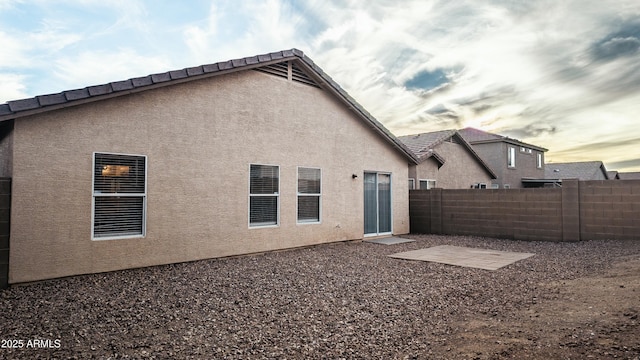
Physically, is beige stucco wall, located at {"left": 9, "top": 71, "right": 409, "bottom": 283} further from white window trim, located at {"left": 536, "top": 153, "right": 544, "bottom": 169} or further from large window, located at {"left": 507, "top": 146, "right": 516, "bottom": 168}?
white window trim, located at {"left": 536, "top": 153, "right": 544, "bottom": 169}

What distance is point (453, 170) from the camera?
20.9 meters

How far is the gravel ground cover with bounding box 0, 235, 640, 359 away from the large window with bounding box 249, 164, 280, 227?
4.55 feet

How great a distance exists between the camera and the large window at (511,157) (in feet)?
90.5

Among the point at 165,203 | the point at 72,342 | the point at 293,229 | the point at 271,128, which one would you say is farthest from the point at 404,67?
the point at 72,342

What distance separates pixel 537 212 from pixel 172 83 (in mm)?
11963

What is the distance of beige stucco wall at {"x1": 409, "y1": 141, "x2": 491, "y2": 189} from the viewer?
18078 mm

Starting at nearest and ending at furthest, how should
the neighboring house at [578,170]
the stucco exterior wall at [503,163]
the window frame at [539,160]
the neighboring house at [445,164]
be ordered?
1. the neighboring house at [445,164]
2. the stucco exterior wall at [503,163]
3. the window frame at [539,160]
4. the neighboring house at [578,170]

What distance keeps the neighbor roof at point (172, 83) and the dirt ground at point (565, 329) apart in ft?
22.7

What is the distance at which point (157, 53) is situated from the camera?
12.0 meters

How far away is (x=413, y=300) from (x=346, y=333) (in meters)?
1.71

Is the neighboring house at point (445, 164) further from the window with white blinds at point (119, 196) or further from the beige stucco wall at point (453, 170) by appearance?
the window with white blinds at point (119, 196)

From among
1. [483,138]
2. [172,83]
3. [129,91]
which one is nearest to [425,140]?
[483,138]

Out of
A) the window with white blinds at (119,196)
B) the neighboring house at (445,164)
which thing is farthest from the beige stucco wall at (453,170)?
the window with white blinds at (119,196)

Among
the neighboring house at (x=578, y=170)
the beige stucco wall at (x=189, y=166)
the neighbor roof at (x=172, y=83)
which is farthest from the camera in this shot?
the neighboring house at (x=578, y=170)
